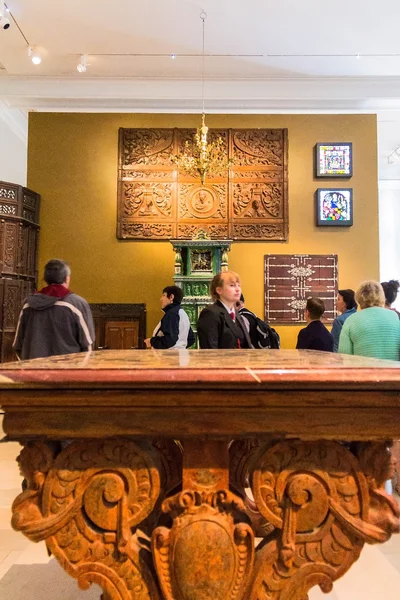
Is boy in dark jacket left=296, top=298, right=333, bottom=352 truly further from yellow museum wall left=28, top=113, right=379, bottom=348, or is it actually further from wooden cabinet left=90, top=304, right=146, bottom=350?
wooden cabinet left=90, top=304, right=146, bottom=350

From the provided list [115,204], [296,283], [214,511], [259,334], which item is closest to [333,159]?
[296,283]

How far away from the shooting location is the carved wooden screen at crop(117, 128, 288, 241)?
742 cm

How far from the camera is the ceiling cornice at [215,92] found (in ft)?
24.2

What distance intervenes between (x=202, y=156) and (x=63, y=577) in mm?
5623

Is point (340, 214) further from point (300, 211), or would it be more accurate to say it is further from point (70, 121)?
point (70, 121)

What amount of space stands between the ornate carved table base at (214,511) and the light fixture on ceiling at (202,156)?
5.81 meters

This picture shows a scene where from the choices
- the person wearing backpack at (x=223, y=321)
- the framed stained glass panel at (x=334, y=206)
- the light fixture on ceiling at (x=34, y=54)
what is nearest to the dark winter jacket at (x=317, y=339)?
the person wearing backpack at (x=223, y=321)

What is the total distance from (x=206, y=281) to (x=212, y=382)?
18.2 ft

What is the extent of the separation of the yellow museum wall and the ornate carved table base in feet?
20.8

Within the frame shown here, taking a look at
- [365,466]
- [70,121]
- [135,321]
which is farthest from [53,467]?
[70,121]

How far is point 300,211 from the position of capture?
24.7 ft

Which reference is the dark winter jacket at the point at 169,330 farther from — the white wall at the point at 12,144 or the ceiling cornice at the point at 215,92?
the white wall at the point at 12,144

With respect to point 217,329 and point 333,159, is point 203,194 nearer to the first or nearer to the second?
point 333,159

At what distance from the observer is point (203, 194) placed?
7.45 metres
